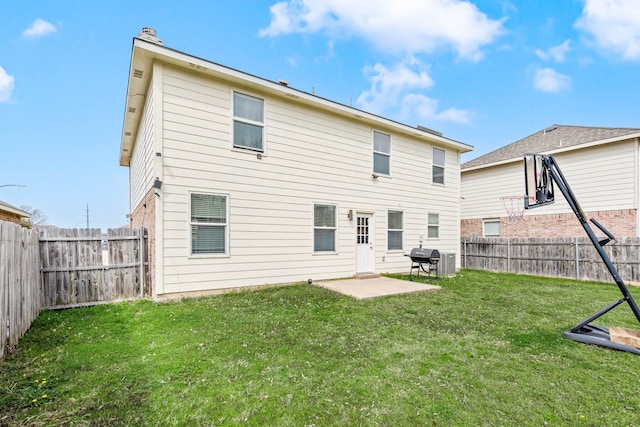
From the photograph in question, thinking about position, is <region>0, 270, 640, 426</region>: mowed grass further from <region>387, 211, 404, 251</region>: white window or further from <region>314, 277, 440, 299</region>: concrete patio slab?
<region>387, 211, 404, 251</region>: white window

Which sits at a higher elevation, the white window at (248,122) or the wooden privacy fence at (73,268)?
the white window at (248,122)

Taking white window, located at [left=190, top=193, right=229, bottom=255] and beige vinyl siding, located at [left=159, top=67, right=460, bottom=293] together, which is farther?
white window, located at [left=190, top=193, right=229, bottom=255]

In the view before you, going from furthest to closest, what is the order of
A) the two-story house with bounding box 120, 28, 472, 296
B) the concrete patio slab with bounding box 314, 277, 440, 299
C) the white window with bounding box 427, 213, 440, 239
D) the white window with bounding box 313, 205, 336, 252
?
1. the white window with bounding box 427, 213, 440, 239
2. the white window with bounding box 313, 205, 336, 252
3. the concrete patio slab with bounding box 314, 277, 440, 299
4. the two-story house with bounding box 120, 28, 472, 296

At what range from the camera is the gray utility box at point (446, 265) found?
414 inches

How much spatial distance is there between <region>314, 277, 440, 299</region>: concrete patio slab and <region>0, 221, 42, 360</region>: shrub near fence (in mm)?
5739

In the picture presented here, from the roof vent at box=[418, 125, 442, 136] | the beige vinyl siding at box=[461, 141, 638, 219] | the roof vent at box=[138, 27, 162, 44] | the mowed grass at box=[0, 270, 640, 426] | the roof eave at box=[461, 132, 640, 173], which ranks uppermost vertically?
the roof vent at box=[138, 27, 162, 44]

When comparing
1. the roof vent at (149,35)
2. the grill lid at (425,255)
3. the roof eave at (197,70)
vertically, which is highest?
the roof vent at (149,35)

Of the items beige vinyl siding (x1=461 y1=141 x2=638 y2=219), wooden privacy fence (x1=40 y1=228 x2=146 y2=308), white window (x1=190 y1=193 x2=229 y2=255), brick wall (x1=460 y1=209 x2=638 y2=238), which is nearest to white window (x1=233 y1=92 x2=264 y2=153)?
white window (x1=190 y1=193 x2=229 y2=255)

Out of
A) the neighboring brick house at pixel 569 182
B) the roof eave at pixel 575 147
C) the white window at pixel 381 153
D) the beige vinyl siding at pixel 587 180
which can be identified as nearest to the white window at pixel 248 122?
the white window at pixel 381 153

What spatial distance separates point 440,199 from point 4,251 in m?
12.3

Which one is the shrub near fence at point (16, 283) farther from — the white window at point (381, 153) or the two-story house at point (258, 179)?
the white window at point (381, 153)

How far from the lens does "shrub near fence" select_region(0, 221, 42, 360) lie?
3658 millimetres

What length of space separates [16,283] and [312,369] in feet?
14.4

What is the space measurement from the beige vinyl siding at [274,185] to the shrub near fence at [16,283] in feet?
6.80
